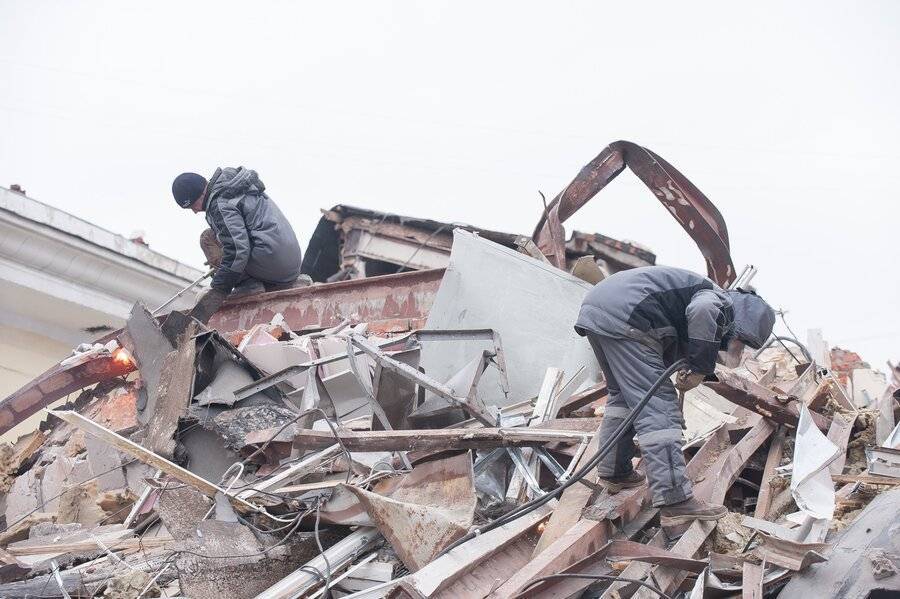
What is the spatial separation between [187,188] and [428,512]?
14.0 feet

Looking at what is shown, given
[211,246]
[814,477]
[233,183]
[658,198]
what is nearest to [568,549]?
[814,477]

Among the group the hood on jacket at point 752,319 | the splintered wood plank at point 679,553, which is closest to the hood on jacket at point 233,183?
the hood on jacket at point 752,319

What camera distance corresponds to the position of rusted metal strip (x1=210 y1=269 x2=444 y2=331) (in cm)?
720

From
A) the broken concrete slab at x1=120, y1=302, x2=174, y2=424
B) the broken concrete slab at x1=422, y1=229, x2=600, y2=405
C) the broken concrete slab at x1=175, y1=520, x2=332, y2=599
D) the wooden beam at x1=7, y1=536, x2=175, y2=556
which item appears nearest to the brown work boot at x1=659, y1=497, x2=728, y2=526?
the broken concrete slab at x1=175, y1=520, x2=332, y2=599

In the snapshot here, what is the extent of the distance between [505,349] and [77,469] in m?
2.98

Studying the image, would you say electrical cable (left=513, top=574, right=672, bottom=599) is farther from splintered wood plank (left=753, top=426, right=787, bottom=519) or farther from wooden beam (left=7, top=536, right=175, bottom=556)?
wooden beam (left=7, top=536, right=175, bottom=556)

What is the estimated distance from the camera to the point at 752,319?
152 inches

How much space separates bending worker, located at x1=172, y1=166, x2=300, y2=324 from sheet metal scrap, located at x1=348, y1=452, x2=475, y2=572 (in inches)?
144

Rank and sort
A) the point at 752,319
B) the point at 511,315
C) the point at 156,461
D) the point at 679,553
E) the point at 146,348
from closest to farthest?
the point at 679,553 < the point at 752,319 < the point at 156,461 < the point at 146,348 < the point at 511,315

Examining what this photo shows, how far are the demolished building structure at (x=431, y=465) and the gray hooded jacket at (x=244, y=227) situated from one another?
55 centimetres

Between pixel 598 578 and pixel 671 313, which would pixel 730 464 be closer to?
pixel 671 313

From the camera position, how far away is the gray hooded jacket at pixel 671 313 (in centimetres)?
385

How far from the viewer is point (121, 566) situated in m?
4.12

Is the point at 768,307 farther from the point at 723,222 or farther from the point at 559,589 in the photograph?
the point at 723,222
